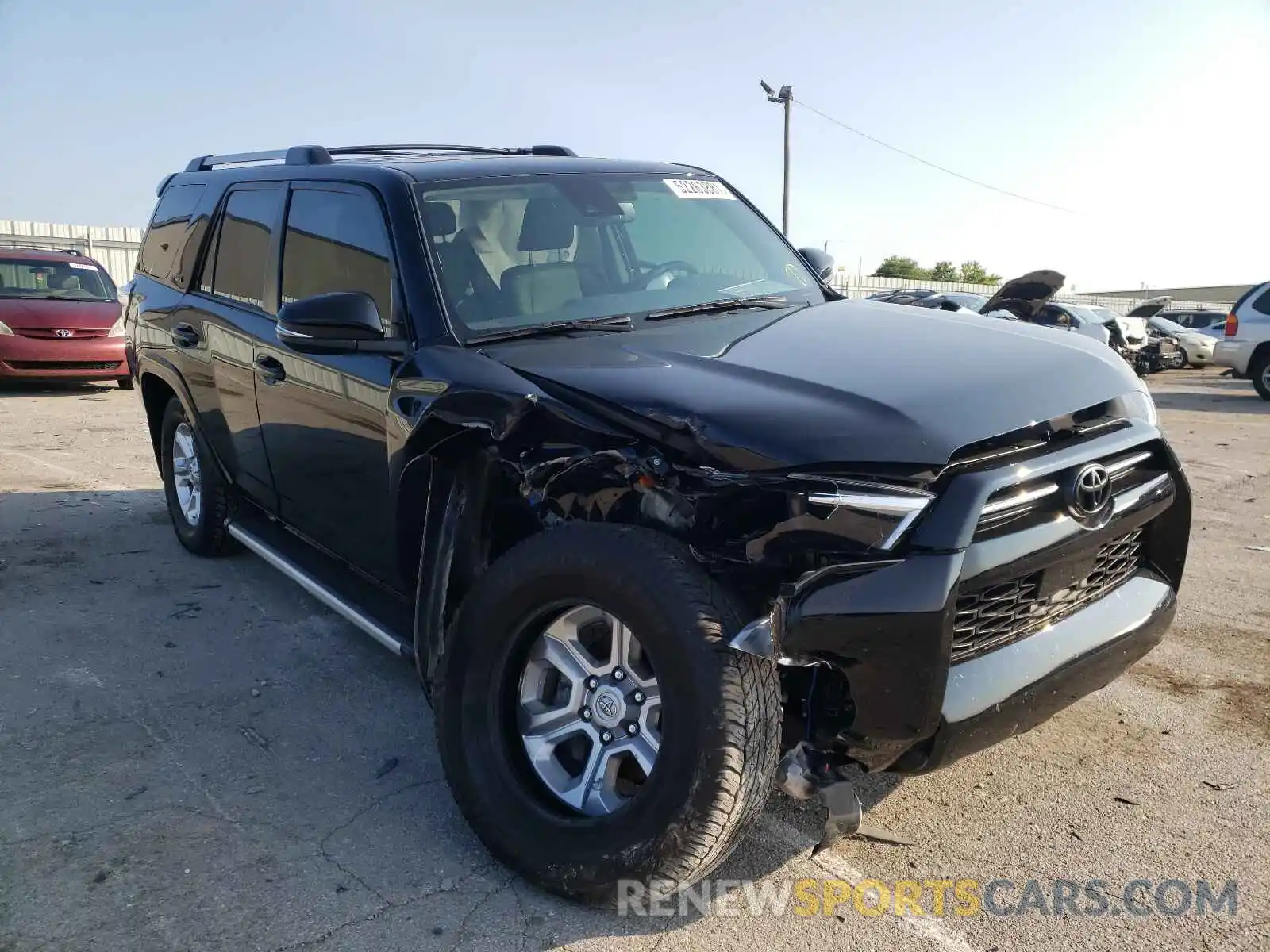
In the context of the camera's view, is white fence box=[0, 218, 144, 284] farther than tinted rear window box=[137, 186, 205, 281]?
Yes

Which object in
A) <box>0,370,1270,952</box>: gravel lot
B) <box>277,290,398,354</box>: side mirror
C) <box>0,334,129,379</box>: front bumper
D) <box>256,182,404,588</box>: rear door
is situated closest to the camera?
<box>0,370,1270,952</box>: gravel lot

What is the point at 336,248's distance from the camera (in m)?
4.01

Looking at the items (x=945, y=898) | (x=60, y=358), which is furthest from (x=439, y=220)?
(x=60, y=358)

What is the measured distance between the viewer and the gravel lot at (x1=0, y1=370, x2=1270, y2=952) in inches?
103

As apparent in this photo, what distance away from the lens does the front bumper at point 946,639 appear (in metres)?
2.34

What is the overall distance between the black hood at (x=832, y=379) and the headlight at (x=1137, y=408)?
4 centimetres

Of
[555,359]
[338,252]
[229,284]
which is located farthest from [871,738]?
[229,284]

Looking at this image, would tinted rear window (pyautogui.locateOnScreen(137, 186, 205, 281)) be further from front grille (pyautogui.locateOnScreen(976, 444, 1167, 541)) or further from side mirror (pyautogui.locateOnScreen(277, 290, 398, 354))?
front grille (pyautogui.locateOnScreen(976, 444, 1167, 541))

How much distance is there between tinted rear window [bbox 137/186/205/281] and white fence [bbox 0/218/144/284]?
21.0 metres

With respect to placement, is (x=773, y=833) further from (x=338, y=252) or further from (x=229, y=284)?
(x=229, y=284)

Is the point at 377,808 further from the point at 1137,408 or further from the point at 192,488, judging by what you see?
the point at 192,488

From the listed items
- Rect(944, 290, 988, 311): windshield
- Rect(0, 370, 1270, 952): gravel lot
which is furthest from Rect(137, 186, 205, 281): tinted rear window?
Rect(944, 290, 988, 311): windshield

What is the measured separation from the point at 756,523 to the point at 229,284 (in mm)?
3270

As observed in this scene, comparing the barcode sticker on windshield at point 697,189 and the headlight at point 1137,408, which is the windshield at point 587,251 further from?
the headlight at point 1137,408
